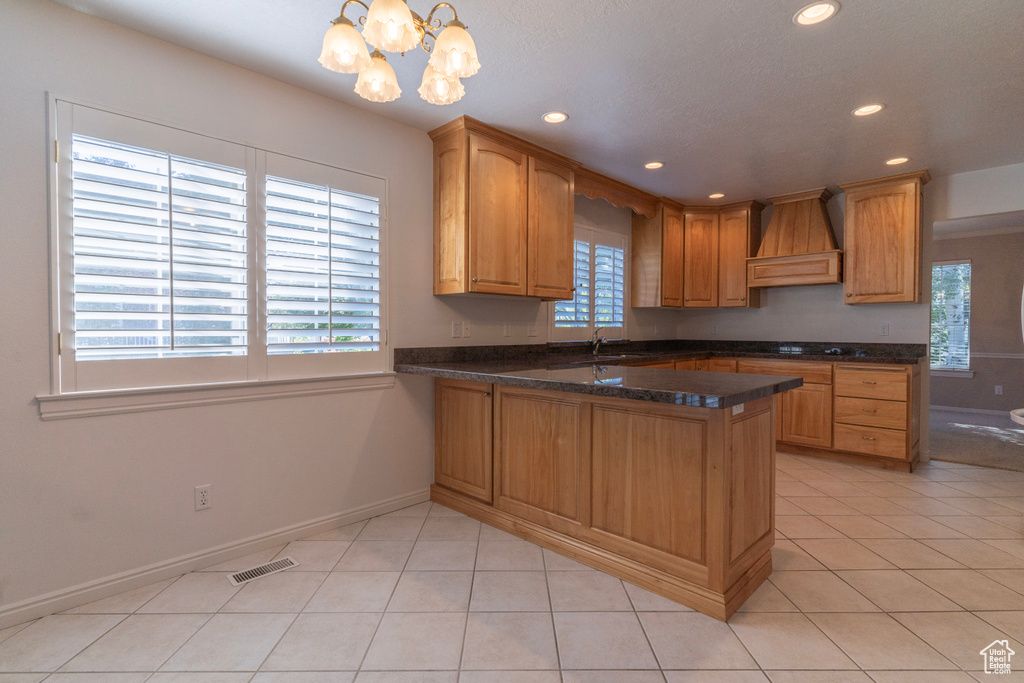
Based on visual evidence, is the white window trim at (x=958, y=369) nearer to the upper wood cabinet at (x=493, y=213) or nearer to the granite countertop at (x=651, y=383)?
the upper wood cabinet at (x=493, y=213)

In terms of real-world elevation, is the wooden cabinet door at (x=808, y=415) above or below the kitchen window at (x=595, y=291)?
below

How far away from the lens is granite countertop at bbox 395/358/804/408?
174cm

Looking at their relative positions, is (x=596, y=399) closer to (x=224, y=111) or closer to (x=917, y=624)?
(x=917, y=624)

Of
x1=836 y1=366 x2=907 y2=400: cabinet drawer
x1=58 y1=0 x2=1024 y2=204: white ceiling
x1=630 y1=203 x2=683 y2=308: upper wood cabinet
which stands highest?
x1=58 y1=0 x2=1024 y2=204: white ceiling

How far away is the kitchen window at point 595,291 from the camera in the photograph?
4.31 m

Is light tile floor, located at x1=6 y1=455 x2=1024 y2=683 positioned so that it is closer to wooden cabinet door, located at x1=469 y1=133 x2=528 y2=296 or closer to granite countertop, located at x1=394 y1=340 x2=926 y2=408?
granite countertop, located at x1=394 y1=340 x2=926 y2=408

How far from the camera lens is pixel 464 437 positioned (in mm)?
3027

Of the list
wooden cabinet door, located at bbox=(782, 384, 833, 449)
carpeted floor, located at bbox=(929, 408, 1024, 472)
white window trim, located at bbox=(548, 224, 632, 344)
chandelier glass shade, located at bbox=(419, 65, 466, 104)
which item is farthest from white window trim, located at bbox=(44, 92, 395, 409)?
carpeted floor, located at bbox=(929, 408, 1024, 472)

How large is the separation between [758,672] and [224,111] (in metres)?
3.31

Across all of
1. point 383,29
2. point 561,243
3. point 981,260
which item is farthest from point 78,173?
point 981,260

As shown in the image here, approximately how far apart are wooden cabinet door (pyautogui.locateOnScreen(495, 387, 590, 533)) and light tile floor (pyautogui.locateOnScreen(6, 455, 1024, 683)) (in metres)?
0.21

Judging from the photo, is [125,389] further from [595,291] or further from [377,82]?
[595,291]

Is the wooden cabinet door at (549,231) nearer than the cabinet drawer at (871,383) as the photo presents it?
Yes

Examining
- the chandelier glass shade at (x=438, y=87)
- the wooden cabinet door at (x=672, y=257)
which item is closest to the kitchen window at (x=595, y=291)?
the wooden cabinet door at (x=672, y=257)
